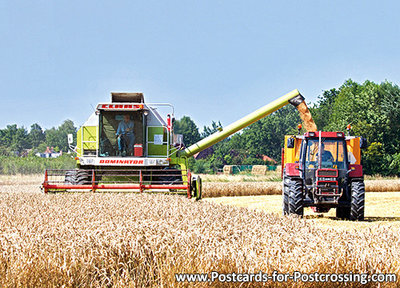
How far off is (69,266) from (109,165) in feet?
30.5

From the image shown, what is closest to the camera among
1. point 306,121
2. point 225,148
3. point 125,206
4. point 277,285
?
point 277,285

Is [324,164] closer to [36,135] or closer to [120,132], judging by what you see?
[120,132]

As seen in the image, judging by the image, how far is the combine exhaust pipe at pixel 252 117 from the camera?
14723 millimetres

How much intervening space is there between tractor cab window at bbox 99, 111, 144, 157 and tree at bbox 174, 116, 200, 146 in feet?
278

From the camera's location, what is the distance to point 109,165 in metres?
13.2

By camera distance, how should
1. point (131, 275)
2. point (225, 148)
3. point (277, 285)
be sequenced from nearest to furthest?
1. point (277, 285)
2. point (131, 275)
3. point (225, 148)

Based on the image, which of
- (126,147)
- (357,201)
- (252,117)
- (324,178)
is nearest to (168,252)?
(324,178)

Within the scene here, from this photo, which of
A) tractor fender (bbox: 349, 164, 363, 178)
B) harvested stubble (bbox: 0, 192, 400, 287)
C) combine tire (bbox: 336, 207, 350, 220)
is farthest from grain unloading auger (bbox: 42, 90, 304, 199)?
harvested stubble (bbox: 0, 192, 400, 287)

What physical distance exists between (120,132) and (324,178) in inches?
234

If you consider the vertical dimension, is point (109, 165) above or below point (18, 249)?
above

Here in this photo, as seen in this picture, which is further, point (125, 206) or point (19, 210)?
point (125, 206)

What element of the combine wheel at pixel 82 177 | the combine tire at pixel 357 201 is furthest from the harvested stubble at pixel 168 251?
the combine wheel at pixel 82 177

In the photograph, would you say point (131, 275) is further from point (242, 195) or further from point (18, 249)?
point (242, 195)

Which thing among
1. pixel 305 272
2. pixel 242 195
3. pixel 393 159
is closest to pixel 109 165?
pixel 305 272
